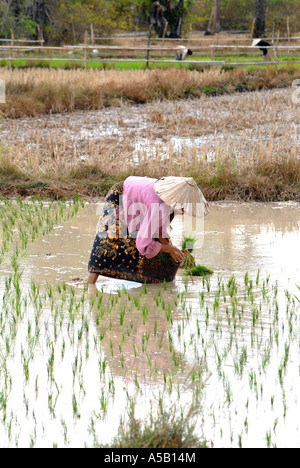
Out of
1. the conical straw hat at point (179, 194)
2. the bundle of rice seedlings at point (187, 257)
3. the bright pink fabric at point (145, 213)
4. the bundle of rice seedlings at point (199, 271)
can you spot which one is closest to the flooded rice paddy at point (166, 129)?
the bundle of rice seedlings at point (187, 257)

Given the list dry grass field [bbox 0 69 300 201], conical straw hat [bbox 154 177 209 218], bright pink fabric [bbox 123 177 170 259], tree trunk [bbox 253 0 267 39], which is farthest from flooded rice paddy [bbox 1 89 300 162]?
tree trunk [bbox 253 0 267 39]

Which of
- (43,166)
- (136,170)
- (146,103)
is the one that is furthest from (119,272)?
(146,103)

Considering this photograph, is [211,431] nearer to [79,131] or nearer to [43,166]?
[43,166]

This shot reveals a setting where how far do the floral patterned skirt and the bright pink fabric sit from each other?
0.18 m

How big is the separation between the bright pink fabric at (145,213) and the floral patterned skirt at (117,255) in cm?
18

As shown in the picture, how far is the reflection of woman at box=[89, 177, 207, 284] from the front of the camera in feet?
16.8

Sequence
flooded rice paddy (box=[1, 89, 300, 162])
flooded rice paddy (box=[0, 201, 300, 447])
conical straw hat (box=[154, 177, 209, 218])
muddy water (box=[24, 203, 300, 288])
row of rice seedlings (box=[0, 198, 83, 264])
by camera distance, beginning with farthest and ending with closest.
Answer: flooded rice paddy (box=[1, 89, 300, 162]) < row of rice seedlings (box=[0, 198, 83, 264]) < muddy water (box=[24, 203, 300, 288]) < conical straw hat (box=[154, 177, 209, 218]) < flooded rice paddy (box=[0, 201, 300, 447])

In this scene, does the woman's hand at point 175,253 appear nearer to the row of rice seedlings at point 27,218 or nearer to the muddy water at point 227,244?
the muddy water at point 227,244

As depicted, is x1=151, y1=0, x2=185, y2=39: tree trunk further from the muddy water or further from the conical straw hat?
the conical straw hat

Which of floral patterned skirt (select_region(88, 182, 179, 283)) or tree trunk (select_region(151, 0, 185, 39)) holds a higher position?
tree trunk (select_region(151, 0, 185, 39))

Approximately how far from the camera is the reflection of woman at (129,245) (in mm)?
5129

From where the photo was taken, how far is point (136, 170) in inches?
362

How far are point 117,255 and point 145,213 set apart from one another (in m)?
0.51

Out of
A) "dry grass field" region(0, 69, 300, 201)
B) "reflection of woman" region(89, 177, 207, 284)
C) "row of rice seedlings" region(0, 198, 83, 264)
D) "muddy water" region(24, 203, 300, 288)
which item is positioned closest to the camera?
"reflection of woman" region(89, 177, 207, 284)
